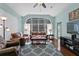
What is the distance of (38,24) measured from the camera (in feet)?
11.5

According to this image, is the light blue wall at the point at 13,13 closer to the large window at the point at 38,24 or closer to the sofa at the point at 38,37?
the large window at the point at 38,24

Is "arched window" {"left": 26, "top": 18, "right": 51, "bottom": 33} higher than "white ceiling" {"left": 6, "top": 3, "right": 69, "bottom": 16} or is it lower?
lower

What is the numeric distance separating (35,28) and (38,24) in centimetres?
14

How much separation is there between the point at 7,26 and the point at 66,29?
5.01ft

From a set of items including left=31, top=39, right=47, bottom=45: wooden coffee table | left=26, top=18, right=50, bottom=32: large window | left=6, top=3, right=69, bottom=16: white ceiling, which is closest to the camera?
left=6, top=3, right=69, bottom=16: white ceiling

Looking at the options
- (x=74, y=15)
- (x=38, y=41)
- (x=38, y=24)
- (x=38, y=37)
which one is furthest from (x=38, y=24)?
(x=74, y=15)

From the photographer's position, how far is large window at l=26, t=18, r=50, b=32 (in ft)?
11.3

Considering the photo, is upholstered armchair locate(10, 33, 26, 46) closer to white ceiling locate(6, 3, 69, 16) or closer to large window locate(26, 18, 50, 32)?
large window locate(26, 18, 50, 32)

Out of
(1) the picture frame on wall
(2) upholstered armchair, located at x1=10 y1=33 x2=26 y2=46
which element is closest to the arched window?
(2) upholstered armchair, located at x1=10 y1=33 x2=26 y2=46

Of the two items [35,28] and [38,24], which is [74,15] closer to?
[38,24]

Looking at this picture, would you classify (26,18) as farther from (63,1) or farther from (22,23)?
(63,1)

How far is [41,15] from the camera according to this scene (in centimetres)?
339

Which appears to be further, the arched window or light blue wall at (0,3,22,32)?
the arched window

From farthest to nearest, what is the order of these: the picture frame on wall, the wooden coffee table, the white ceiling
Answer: the wooden coffee table < the picture frame on wall < the white ceiling
